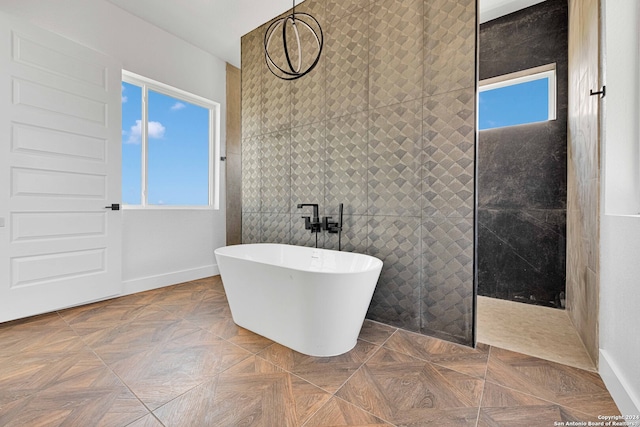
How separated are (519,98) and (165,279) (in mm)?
4380

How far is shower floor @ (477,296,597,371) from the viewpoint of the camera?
1851 millimetres

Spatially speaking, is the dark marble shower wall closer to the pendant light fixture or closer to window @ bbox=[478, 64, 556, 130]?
window @ bbox=[478, 64, 556, 130]

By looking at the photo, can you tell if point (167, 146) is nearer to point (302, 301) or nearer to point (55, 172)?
point (55, 172)

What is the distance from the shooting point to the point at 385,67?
7.70 ft

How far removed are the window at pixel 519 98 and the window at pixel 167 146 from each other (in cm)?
336

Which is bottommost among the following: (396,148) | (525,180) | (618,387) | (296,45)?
(618,387)

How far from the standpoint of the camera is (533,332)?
2.18 metres

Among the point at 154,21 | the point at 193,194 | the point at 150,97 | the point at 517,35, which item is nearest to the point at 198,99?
the point at 150,97

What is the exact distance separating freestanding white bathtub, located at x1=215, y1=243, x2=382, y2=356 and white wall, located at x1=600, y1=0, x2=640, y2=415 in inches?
47.0

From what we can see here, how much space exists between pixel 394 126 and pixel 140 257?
3015 millimetres

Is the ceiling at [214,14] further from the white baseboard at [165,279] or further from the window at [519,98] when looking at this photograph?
the white baseboard at [165,279]

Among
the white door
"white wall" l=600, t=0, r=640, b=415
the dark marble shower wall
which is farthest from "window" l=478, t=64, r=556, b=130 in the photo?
the white door

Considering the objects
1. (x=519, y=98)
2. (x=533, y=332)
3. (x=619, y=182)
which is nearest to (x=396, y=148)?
(x=619, y=182)

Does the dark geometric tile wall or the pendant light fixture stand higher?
the pendant light fixture
